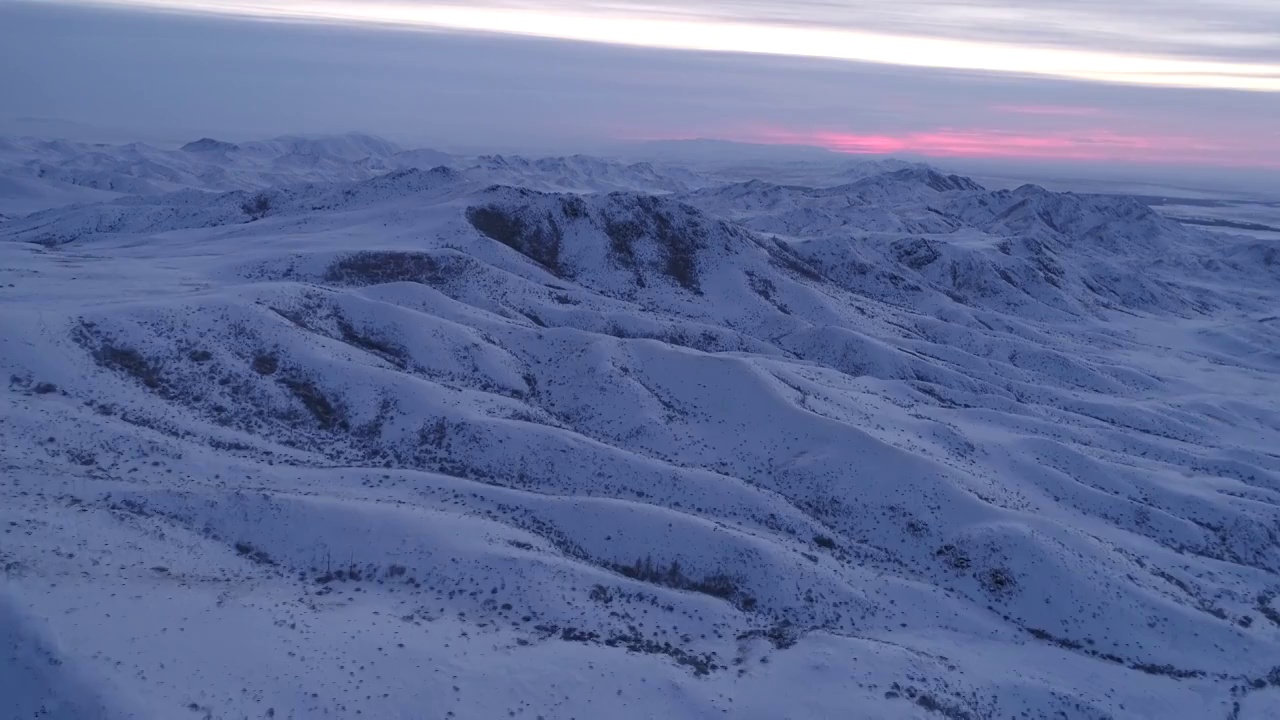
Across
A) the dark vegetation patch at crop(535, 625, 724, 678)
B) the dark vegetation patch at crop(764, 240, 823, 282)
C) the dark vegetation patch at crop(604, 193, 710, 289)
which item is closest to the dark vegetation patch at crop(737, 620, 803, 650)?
the dark vegetation patch at crop(535, 625, 724, 678)

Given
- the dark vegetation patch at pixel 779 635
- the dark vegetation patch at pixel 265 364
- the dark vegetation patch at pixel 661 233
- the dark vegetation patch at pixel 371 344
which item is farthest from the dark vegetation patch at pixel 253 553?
the dark vegetation patch at pixel 661 233

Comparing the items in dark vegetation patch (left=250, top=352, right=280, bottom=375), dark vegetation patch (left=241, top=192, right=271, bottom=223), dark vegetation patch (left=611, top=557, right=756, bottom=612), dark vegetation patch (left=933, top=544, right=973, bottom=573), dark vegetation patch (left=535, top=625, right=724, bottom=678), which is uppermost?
dark vegetation patch (left=241, top=192, right=271, bottom=223)

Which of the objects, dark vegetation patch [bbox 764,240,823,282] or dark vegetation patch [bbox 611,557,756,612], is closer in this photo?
dark vegetation patch [bbox 611,557,756,612]

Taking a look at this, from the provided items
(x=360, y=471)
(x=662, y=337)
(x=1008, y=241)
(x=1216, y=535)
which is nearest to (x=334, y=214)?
(x=662, y=337)

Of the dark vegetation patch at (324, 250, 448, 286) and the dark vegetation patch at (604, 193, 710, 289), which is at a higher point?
the dark vegetation patch at (604, 193, 710, 289)

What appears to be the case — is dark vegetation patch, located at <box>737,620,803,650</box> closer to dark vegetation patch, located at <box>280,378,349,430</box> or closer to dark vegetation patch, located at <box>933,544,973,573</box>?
dark vegetation patch, located at <box>933,544,973,573</box>

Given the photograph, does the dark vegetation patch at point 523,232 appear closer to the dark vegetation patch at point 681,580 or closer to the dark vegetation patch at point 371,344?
the dark vegetation patch at point 371,344

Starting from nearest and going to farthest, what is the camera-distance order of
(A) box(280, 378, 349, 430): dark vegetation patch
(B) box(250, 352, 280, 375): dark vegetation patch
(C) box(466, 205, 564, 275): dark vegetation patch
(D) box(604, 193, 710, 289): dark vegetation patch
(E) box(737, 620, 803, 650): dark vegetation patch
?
(E) box(737, 620, 803, 650): dark vegetation patch → (A) box(280, 378, 349, 430): dark vegetation patch → (B) box(250, 352, 280, 375): dark vegetation patch → (C) box(466, 205, 564, 275): dark vegetation patch → (D) box(604, 193, 710, 289): dark vegetation patch

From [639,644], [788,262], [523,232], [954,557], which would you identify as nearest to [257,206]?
[523,232]
